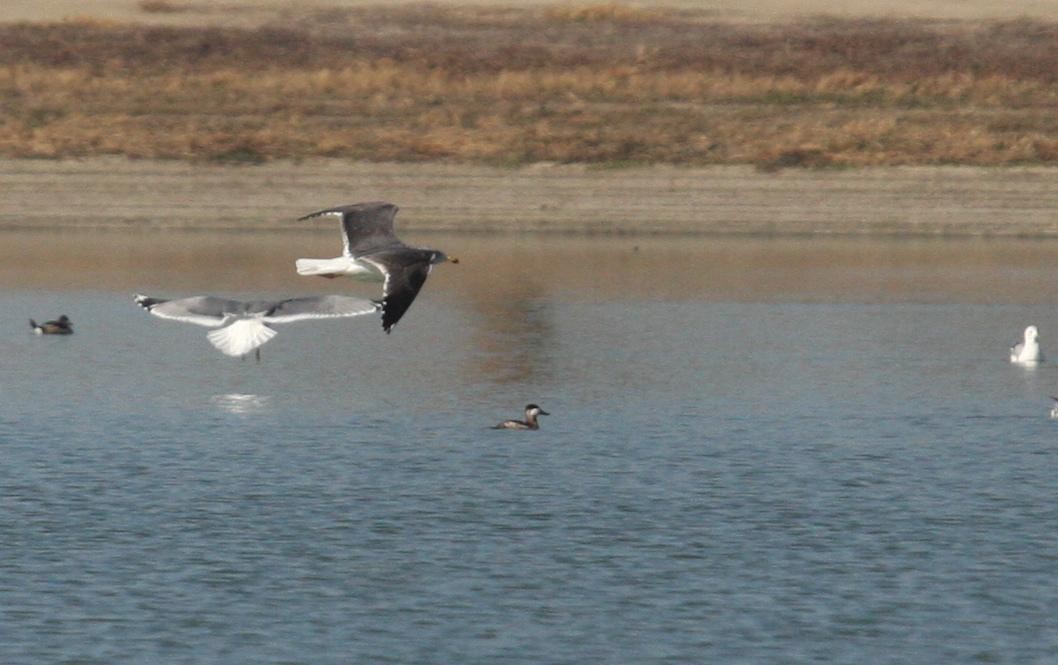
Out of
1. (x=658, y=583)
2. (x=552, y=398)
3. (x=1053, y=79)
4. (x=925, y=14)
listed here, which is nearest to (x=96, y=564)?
(x=658, y=583)

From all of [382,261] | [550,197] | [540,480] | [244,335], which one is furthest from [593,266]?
[382,261]

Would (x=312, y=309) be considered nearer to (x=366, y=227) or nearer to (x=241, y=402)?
(x=366, y=227)

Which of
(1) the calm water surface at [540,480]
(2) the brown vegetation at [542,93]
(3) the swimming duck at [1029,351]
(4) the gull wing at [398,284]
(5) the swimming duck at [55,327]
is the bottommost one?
(1) the calm water surface at [540,480]

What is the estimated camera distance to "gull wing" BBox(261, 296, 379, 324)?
18078 millimetres

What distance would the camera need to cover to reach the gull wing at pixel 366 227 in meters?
17.7

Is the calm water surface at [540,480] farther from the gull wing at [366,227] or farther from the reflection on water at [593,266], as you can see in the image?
the gull wing at [366,227]

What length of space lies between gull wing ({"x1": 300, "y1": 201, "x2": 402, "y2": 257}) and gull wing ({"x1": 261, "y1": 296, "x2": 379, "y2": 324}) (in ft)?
1.45

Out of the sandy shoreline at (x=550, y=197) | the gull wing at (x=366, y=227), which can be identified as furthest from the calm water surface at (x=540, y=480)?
the sandy shoreline at (x=550, y=197)

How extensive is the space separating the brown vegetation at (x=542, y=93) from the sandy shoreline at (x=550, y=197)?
49cm

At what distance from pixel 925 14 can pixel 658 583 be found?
2073 inches

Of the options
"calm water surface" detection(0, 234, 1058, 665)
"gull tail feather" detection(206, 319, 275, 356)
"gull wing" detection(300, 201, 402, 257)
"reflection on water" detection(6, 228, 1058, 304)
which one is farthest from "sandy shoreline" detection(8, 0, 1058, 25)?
"gull wing" detection(300, 201, 402, 257)

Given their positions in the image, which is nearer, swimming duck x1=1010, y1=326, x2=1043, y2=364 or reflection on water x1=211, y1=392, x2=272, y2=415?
reflection on water x1=211, y1=392, x2=272, y2=415

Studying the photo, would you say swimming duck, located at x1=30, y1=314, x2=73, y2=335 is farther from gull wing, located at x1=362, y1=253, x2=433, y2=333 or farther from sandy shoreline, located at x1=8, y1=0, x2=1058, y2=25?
sandy shoreline, located at x1=8, y1=0, x2=1058, y2=25

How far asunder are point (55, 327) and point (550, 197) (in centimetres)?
1523
